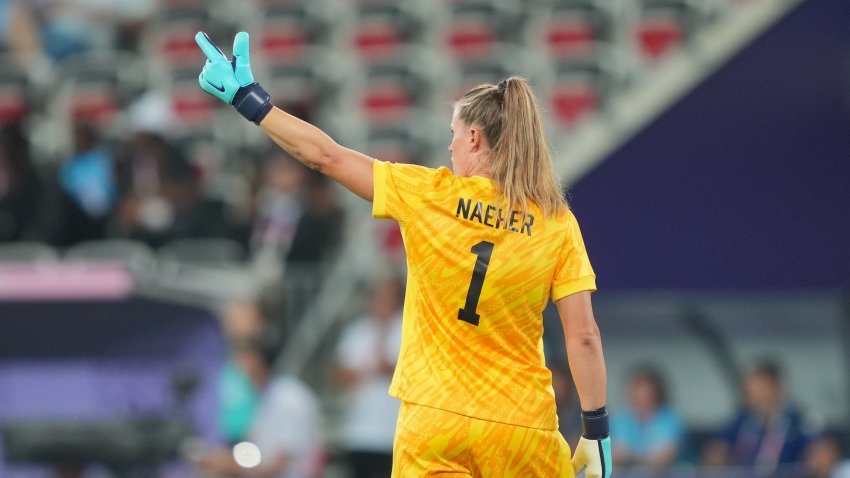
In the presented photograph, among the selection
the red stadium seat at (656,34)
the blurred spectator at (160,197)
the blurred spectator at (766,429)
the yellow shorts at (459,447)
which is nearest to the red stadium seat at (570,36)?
the red stadium seat at (656,34)

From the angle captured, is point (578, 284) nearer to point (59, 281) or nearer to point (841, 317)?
point (59, 281)

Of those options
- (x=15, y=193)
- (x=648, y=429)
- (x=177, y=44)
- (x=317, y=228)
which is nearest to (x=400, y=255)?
(x=317, y=228)

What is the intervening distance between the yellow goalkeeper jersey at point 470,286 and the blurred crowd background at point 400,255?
296cm

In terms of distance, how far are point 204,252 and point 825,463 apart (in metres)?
4.33

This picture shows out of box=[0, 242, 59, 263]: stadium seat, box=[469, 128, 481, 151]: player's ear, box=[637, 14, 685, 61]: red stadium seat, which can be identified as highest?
box=[637, 14, 685, 61]: red stadium seat

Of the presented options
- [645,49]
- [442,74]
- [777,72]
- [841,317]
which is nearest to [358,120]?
[442,74]

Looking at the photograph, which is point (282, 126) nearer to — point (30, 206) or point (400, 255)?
point (400, 255)

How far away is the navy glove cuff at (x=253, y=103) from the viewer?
463 centimetres

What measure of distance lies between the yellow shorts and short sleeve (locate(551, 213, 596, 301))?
0.48 metres

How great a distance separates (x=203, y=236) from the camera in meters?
9.76

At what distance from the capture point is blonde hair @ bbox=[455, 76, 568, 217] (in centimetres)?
455

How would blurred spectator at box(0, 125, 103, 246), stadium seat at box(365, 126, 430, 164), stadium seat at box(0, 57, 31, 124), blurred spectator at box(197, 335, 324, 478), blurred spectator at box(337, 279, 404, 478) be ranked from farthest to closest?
stadium seat at box(0, 57, 31, 124)
stadium seat at box(365, 126, 430, 164)
blurred spectator at box(0, 125, 103, 246)
blurred spectator at box(337, 279, 404, 478)
blurred spectator at box(197, 335, 324, 478)

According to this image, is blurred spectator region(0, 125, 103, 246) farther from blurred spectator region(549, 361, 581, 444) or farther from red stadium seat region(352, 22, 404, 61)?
red stadium seat region(352, 22, 404, 61)

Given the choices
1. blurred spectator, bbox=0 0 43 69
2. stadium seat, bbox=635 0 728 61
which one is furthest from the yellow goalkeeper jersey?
blurred spectator, bbox=0 0 43 69
